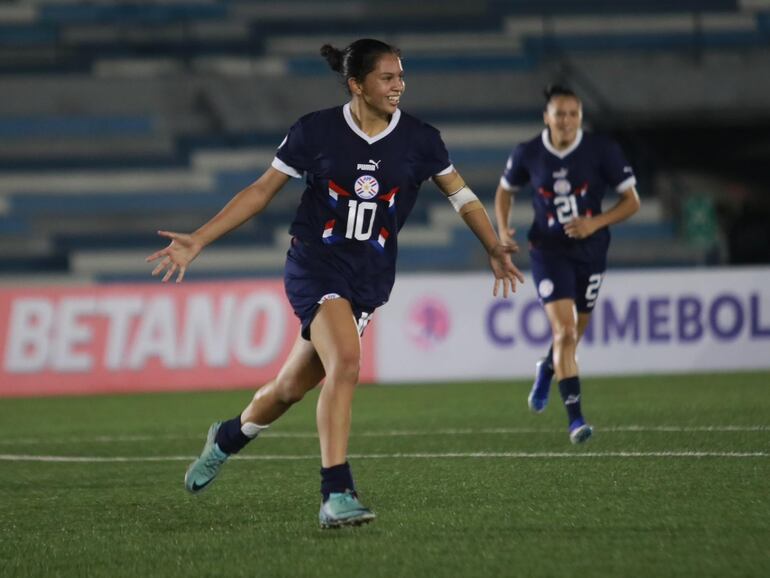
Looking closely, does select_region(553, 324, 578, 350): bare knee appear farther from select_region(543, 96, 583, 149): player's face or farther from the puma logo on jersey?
the puma logo on jersey

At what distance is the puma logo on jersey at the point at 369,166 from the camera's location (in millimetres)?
5809

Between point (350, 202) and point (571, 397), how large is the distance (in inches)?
121

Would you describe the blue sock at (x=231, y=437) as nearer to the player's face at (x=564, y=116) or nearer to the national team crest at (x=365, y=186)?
the national team crest at (x=365, y=186)

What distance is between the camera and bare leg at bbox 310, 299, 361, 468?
5.48 meters

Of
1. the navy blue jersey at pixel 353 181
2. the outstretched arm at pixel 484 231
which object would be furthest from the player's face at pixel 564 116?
the navy blue jersey at pixel 353 181

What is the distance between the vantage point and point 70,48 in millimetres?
23234

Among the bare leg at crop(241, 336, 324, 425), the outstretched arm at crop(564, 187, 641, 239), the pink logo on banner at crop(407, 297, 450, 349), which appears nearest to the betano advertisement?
the pink logo on banner at crop(407, 297, 450, 349)

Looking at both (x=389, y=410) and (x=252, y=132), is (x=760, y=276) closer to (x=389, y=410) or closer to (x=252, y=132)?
(x=389, y=410)

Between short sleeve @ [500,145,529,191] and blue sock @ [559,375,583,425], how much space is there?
1515mm

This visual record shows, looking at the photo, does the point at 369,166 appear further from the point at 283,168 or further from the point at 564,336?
the point at 564,336

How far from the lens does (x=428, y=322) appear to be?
14906 mm

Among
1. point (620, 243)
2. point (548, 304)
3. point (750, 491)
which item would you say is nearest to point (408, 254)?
point (620, 243)

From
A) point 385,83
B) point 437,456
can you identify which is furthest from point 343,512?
point 437,456

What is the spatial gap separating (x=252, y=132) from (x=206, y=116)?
1104 mm
